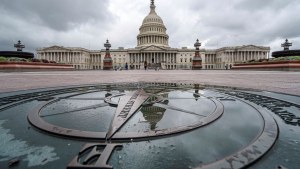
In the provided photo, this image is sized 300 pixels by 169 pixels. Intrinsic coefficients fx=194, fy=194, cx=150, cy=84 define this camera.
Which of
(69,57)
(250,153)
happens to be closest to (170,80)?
(250,153)

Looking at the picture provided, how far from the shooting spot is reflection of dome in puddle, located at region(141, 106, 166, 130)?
217 centimetres

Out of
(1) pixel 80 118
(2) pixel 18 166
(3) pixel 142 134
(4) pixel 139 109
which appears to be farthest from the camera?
(4) pixel 139 109

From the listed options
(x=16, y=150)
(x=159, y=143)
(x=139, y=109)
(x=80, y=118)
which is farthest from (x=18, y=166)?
(x=139, y=109)

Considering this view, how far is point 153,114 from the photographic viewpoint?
251cm

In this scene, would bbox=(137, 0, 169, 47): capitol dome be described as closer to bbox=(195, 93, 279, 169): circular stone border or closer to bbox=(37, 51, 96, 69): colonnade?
bbox=(37, 51, 96, 69): colonnade

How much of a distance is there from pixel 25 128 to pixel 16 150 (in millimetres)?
572

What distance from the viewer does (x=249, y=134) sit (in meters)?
1.80

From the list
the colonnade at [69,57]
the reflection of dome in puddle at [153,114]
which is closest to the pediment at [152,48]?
the colonnade at [69,57]

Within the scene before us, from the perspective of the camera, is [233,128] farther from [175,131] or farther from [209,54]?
[209,54]

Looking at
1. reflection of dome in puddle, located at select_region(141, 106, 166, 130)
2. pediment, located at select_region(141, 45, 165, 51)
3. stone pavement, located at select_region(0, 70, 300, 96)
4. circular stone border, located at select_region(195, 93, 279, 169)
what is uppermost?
pediment, located at select_region(141, 45, 165, 51)

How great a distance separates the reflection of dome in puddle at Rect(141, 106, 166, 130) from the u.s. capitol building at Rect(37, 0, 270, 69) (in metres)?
89.6

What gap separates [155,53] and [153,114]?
3789 inches

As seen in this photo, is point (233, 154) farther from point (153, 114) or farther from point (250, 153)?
point (153, 114)

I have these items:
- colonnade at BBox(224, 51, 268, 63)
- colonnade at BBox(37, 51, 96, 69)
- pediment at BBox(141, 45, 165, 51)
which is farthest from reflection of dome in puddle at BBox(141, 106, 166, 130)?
colonnade at BBox(224, 51, 268, 63)
